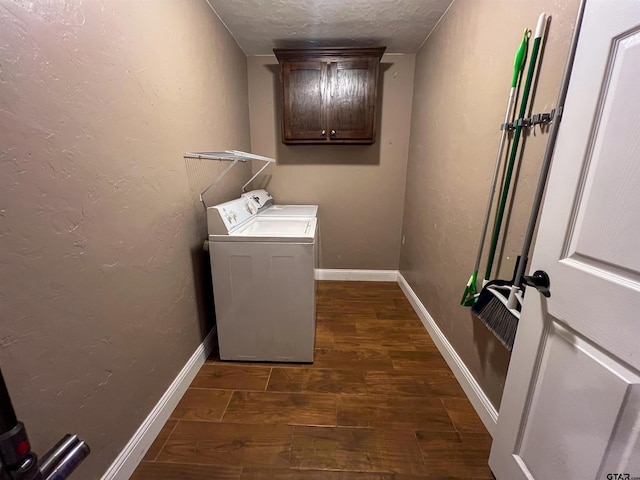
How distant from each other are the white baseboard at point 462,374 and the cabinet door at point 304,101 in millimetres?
1777

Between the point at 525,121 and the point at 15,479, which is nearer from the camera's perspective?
the point at 15,479

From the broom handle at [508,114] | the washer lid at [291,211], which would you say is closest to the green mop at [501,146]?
the broom handle at [508,114]

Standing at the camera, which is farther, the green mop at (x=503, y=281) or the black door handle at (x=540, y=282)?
the green mop at (x=503, y=281)

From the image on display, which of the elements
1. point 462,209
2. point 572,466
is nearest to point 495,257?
point 462,209

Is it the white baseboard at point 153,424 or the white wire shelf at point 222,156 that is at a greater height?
the white wire shelf at point 222,156

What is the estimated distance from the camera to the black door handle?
32.9 inches

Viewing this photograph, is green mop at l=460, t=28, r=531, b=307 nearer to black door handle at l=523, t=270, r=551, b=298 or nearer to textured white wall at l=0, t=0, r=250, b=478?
black door handle at l=523, t=270, r=551, b=298

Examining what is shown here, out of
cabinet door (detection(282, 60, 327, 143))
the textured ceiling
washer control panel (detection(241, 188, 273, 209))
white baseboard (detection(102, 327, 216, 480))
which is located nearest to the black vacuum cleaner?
white baseboard (detection(102, 327, 216, 480))

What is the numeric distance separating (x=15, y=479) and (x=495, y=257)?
156cm

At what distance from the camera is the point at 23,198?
28.2 inches

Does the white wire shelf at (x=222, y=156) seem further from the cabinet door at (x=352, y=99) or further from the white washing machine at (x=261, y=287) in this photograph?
the cabinet door at (x=352, y=99)

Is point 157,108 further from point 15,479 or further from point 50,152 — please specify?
point 15,479

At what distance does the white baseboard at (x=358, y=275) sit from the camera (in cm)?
305

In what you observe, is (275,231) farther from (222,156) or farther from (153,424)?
(153,424)
